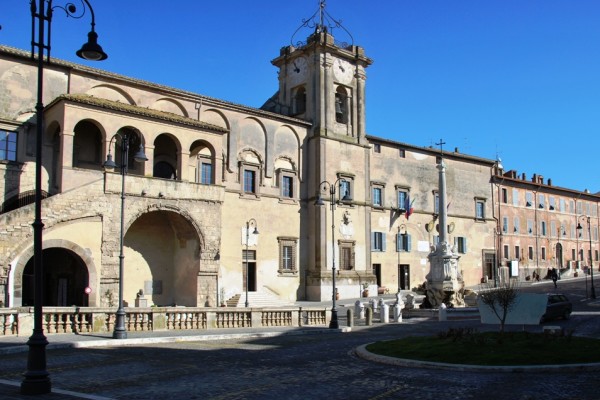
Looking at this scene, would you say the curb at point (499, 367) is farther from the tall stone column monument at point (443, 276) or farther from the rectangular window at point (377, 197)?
the rectangular window at point (377, 197)

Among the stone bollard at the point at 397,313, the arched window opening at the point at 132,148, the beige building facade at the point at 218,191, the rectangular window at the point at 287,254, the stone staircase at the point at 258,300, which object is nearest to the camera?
the beige building facade at the point at 218,191

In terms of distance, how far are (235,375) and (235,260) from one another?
1009 inches

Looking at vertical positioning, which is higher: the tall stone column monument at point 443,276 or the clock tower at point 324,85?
the clock tower at point 324,85

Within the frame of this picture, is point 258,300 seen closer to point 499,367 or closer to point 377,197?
point 377,197

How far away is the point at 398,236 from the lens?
48.2 metres

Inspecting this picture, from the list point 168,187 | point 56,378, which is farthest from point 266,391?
point 168,187

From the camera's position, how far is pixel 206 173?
37.2 meters

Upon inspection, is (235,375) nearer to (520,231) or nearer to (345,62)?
(345,62)

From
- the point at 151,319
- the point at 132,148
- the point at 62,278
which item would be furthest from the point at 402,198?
the point at 151,319

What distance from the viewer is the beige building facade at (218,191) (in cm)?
2925

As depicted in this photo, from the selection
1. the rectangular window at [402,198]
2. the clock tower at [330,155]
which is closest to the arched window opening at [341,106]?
the clock tower at [330,155]

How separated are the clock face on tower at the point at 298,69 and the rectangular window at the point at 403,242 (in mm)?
14180

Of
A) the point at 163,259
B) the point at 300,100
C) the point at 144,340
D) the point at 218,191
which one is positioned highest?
the point at 300,100

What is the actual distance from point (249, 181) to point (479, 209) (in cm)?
2575
